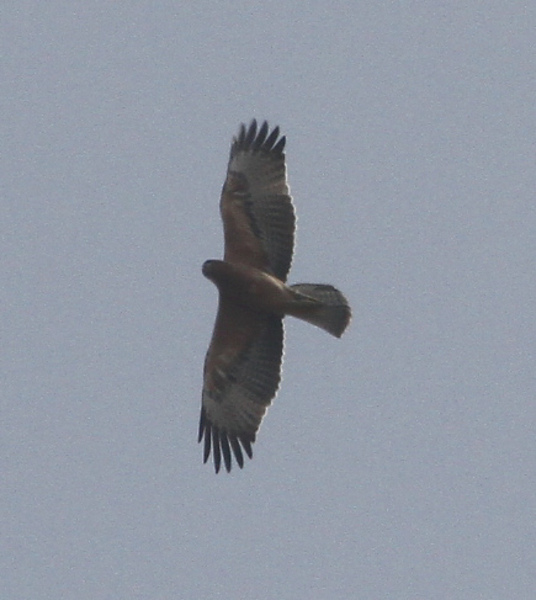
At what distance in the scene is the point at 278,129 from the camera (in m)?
12.2

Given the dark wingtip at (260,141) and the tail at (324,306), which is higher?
the dark wingtip at (260,141)

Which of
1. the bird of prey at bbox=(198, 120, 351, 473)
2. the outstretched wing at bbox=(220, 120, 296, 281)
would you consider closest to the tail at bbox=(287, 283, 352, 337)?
the bird of prey at bbox=(198, 120, 351, 473)

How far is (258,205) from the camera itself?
11781 mm

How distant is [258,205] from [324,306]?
1.30m

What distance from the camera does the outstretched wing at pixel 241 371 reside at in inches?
456

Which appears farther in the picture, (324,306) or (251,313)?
(251,313)

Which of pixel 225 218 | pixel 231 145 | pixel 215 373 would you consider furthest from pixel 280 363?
pixel 231 145

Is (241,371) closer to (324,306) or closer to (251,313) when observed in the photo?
(251,313)

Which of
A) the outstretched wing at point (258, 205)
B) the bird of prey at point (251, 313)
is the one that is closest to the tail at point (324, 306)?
the bird of prey at point (251, 313)

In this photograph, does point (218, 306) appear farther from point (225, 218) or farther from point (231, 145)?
point (231, 145)

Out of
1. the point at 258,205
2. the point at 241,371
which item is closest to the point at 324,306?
the point at 241,371

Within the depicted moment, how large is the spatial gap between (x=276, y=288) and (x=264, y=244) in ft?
1.90

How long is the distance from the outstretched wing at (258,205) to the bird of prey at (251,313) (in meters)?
0.01

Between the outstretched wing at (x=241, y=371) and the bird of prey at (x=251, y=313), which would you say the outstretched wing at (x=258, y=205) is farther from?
Result: the outstretched wing at (x=241, y=371)
